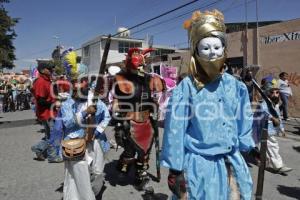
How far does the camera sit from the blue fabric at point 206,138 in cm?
267

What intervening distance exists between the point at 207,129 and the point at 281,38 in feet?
36.5

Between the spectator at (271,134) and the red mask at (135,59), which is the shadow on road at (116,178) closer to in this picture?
the red mask at (135,59)

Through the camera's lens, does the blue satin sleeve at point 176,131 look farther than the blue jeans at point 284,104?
No

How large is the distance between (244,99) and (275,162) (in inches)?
133

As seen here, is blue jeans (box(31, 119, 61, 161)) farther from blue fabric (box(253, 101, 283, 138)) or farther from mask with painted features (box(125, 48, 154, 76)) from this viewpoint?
blue fabric (box(253, 101, 283, 138))

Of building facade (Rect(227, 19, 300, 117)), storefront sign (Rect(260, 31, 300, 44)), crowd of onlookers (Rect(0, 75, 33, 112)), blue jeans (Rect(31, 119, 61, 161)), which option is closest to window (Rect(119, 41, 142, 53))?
crowd of onlookers (Rect(0, 75, 33, 112))

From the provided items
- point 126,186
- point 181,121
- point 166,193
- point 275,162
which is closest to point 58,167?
point 126,186

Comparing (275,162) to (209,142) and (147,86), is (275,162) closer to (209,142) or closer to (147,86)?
(147,86)

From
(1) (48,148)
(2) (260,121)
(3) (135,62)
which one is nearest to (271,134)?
(2) (260,121)

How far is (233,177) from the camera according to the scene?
2.76 m

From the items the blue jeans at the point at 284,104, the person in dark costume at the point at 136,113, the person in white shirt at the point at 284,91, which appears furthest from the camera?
the blue jeans at the point at 284,104

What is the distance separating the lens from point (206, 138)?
269cm

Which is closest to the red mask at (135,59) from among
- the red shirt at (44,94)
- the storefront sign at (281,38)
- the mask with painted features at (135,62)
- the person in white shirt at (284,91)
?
the mask with painted features at (135,62)

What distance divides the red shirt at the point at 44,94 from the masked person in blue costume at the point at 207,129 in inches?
198
